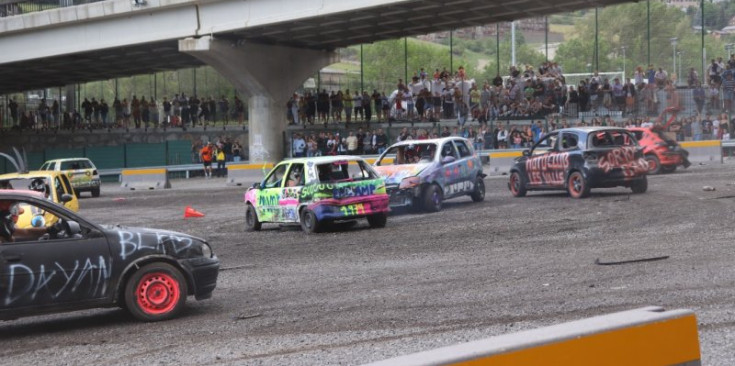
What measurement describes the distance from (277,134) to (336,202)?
27090mm

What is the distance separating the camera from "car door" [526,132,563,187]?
22.5 m

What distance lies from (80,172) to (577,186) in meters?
20.7

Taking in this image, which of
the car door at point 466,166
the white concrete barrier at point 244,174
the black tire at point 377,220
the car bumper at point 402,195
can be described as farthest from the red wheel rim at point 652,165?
the white concrete barrier at point 244,174

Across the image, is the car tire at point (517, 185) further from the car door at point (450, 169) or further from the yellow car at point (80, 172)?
the yellow car at point (80, 172)

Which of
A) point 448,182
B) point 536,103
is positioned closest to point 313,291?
point 448,182

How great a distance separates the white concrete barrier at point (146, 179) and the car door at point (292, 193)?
22.3 m

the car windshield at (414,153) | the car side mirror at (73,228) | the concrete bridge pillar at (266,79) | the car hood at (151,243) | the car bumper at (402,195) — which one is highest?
the concrete bridge pillar at (266,79)

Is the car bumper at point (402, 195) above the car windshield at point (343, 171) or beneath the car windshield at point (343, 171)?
beneath

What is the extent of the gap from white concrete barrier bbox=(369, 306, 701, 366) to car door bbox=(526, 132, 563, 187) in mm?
17727

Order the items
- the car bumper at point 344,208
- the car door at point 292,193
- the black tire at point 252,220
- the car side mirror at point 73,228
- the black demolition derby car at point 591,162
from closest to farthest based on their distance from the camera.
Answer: the car side mirror at point 73,228 < the car bumper at point 344,208 < the car door at point 292,193 < the black tire at point 252,220 < the black demolition derby car at point 591,162

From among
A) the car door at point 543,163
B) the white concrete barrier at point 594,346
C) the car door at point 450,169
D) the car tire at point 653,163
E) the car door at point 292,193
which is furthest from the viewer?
the car tire at point 653,163

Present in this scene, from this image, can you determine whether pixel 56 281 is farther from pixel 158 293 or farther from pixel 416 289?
pixel 416 289

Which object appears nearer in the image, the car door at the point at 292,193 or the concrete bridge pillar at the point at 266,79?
the car door at the point at 292,193

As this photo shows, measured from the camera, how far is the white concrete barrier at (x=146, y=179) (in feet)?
132
